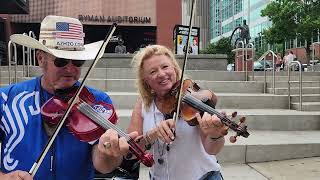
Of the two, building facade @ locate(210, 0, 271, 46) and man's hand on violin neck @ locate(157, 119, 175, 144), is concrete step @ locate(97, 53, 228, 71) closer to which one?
man's hand on violin neck @ locate(157, 119, 175, 144)

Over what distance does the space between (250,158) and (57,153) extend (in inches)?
183

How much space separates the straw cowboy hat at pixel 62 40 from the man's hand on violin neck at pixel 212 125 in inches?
23.3

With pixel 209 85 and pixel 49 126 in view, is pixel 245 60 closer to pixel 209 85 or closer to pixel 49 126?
pixel 209 85

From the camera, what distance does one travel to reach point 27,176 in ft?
5.78

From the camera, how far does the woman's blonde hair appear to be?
2.72m

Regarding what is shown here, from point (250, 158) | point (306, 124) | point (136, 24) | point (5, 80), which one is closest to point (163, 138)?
point (250, 158)

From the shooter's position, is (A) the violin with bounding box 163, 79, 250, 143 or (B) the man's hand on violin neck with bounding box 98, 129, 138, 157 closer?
(B) the man's hand on violin neck with bounding box 98, 129, 138, 157

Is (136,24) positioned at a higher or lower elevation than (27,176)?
higher

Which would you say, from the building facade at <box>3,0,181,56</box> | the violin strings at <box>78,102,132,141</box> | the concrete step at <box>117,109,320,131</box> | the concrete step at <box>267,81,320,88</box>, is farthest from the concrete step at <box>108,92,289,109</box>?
the building facade at <box>3,0,181,56</box>

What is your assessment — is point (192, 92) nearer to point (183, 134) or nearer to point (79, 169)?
point (183, 134)

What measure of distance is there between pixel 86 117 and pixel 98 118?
68 millimetres

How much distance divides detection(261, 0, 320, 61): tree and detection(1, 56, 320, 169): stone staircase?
62.9 feet

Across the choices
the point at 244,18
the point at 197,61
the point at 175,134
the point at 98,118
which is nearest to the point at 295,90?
the point at 197,61

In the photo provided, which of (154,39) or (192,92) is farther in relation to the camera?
(154,39)
